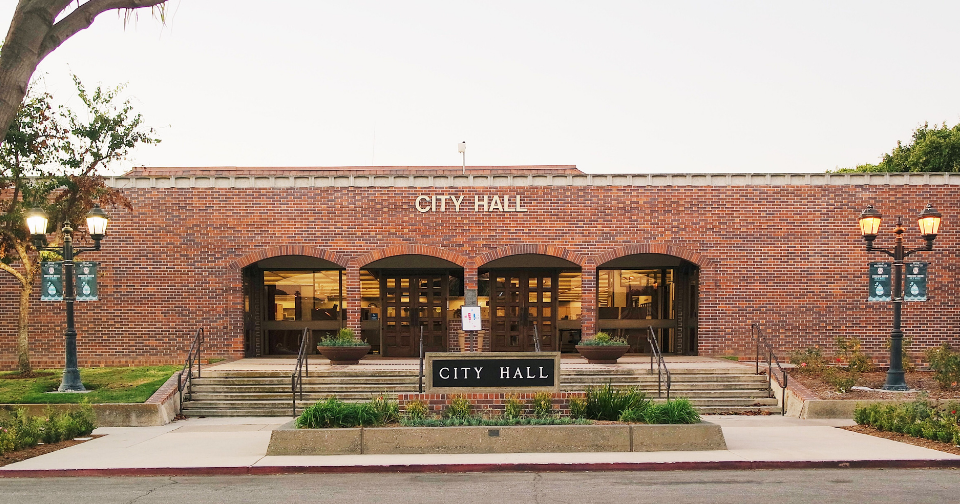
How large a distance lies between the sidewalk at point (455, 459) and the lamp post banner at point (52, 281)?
15.5 ft

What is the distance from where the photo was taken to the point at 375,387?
15.9 meters

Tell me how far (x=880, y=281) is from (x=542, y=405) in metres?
8.63

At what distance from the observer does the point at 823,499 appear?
8.09m

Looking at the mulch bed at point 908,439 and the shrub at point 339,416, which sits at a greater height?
Answer: the shrub at point 339,416

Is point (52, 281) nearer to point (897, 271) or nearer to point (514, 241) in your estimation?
point (514, 241)

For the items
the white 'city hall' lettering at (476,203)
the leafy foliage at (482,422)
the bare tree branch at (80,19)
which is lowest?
the leafy foliage at (482,422)

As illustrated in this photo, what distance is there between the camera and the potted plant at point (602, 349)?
17.8m

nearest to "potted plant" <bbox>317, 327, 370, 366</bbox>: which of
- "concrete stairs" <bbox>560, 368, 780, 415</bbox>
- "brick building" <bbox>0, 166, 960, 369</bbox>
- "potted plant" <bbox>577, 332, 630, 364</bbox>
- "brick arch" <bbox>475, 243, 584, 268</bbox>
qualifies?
"brick building" <bbox>0, 166, 960, 369</bbox>

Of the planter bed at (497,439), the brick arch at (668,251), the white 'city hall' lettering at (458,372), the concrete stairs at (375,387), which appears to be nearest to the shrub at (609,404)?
the planter bed at (497,439)

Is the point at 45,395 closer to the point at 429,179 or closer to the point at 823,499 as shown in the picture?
the point at 429,179

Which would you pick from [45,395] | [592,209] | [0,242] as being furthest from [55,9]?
[592,209]

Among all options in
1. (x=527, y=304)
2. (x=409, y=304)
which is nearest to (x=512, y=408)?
(x=527, y=304)

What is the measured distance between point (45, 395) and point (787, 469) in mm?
12712

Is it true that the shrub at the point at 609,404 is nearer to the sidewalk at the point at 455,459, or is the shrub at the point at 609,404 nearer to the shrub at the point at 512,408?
the shrub at the point at 512,408
